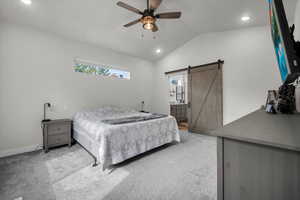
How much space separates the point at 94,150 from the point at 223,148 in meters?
2.25

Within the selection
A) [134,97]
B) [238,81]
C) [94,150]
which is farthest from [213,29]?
[94,150]

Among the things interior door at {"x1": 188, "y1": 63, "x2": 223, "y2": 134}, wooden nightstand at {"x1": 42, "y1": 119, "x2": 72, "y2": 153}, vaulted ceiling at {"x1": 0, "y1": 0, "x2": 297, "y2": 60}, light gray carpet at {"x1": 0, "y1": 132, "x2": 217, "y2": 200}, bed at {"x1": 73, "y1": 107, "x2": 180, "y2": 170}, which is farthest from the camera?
interior door at {"x1": 188, "y1": 63, "x2": 223, "y2": 134}

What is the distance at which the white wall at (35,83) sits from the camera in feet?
8.95

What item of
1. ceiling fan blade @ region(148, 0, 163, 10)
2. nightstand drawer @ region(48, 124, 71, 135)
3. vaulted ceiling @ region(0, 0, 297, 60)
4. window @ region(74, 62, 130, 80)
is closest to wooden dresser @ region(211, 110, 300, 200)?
ceiling fan blade @ region(148, 0, 163, 10)

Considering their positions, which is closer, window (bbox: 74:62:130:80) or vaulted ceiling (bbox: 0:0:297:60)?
vaulted ceiling (bbox: 0:0:297:60)

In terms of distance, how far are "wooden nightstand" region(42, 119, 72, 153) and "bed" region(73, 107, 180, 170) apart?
17 centimetres

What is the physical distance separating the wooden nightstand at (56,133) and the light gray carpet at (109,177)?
0.80 feet

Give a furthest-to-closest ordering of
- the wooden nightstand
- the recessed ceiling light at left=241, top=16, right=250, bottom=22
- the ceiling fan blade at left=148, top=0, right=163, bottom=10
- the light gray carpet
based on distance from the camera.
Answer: the recessed ceiling light at left=241, top=16, right=250, bottom=22 → the wooden nightstand → the ceiling fan blade at left=148, top=0, right=163, bottom=10 → the light gray carpet

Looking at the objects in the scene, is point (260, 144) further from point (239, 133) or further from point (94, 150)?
point (94, 150)

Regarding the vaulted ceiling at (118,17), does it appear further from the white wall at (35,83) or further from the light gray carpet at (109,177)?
the light gray carpet at (109,177)

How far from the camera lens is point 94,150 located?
234cm

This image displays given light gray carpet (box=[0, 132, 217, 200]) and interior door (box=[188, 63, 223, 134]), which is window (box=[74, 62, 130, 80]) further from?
interior door (box=[188, 63, 223, 134])

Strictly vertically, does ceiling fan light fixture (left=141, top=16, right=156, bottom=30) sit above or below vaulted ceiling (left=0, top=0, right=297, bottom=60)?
below

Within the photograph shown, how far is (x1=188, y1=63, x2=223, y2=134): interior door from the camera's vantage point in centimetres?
398
